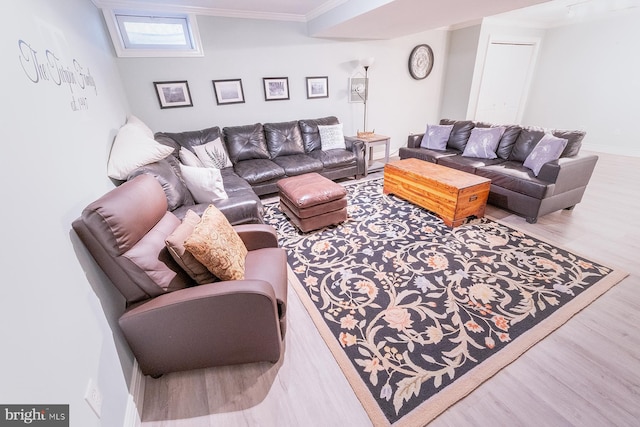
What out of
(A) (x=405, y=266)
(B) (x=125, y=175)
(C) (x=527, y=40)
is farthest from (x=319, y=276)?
(C) (x=527, y=40)

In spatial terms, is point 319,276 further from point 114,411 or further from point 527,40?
point 527,40

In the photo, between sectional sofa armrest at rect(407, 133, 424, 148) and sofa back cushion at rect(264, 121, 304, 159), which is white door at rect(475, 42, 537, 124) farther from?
sofa back cushion at rect(264, 121, 304, 159)

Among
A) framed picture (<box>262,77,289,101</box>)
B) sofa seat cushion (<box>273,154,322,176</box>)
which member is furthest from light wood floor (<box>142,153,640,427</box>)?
framed picture (<box>262,77,289,101</box>)

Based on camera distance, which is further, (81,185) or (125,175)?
(125,175)

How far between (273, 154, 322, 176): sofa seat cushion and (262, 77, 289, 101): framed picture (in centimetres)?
103

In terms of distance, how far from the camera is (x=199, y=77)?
3568 mm

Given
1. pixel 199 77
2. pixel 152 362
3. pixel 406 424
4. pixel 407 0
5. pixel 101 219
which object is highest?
pixel 407 0

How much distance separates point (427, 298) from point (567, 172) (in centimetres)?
217

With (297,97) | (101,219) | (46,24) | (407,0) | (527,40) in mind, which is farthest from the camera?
(527,40)

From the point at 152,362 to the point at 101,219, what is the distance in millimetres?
757

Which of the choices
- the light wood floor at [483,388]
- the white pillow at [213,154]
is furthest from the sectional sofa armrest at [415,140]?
the light wood floor at [483,388]

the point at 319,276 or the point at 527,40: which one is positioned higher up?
the point at 527,40

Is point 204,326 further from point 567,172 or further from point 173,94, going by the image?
point 567,172

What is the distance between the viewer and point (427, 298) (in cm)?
188
